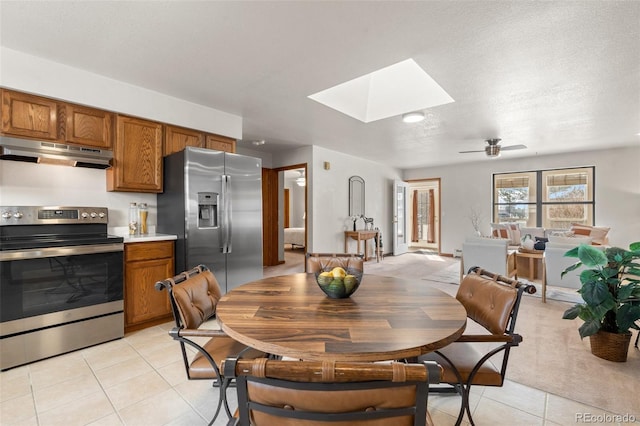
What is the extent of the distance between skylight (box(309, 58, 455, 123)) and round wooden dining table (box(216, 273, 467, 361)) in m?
2.50

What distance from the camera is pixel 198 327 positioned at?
148 centimetres

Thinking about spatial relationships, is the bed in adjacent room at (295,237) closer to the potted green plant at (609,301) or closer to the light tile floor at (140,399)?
the light tile floor at (140,399)

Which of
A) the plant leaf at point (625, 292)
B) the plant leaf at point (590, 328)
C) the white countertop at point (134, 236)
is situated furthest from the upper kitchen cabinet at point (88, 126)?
the plant leaf at point (625, 292)

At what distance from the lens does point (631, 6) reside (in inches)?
71.3

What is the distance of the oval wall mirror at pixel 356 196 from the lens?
21.5ft

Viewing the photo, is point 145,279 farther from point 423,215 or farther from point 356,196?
point 423,215

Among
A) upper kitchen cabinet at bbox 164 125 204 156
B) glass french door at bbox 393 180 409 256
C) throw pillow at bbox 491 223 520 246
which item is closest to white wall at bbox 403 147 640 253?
glass french door at bbox 393 180 409 256

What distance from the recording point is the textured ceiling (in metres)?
1.88

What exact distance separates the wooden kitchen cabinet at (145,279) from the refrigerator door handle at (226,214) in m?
0.56

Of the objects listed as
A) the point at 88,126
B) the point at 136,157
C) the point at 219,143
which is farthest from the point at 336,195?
the point at 88,126

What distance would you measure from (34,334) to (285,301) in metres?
2.34

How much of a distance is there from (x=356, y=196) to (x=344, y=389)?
621 cm

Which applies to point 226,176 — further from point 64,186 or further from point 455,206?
point 455,206

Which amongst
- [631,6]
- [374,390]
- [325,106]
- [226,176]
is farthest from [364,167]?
[374,390]
